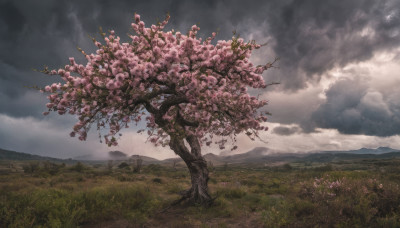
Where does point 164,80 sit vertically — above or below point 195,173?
above

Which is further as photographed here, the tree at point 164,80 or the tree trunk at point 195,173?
the tree trunk at point 195,173

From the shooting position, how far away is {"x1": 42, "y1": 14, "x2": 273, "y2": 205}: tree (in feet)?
27.6

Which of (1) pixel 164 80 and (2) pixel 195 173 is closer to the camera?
→ (1) pixel 164 80

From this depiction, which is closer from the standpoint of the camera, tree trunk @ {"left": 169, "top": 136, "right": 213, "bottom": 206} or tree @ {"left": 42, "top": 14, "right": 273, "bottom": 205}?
tree @ {"left": 42, "top": 14, "right": 273, "bottom": 205}

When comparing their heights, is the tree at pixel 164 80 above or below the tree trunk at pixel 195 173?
above

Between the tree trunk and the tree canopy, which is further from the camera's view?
the tree trunk

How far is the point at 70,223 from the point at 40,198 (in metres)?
3.44

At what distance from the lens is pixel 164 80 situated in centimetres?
895

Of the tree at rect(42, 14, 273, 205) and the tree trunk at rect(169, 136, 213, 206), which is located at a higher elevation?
the tree at rect(42, 14, 273, 205)

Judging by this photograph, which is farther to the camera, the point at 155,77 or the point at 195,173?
the point at 195,173

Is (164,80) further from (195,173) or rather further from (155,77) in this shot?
(195,173)

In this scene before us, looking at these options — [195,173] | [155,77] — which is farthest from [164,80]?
[195,173]

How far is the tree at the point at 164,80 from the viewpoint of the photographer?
8414 millimetres

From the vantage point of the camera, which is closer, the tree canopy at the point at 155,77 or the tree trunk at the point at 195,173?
the tree canopy at the point at 155,77
